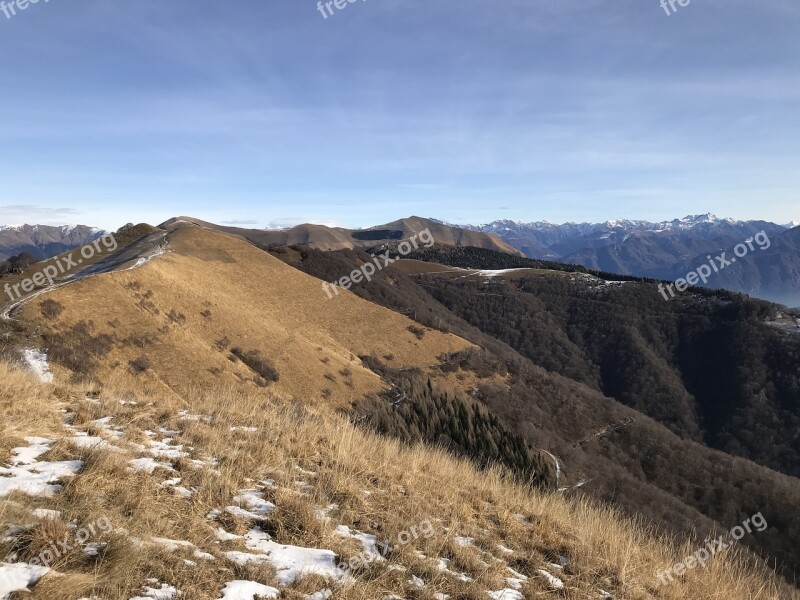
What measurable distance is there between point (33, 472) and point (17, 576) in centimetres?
226

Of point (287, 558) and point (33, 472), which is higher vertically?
point (33, 472)

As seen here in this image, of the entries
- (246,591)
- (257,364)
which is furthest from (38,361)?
(246,591)

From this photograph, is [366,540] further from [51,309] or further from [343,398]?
[343,398]

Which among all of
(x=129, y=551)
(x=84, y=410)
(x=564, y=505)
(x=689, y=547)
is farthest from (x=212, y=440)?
(x=689, y=547)

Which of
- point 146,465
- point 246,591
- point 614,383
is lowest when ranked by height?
point 614,383

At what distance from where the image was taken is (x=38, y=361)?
19.7 m

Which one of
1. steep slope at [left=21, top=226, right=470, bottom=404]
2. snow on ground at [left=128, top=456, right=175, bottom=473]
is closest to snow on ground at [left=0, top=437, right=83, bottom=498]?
snow on ground at [left=128, top=456, right=175, bottom=473]

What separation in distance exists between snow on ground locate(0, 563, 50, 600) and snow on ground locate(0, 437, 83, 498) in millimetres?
1328

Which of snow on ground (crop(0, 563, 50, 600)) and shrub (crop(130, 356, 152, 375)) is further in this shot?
shrub (crop(130, 356, 152, 375))

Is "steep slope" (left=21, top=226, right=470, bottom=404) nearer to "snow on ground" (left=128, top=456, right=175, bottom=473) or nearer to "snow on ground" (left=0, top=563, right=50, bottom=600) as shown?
"snow on ground" (left=128, top=456, right=175, bottom=473)

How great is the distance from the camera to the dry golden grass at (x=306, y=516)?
13.1 feet

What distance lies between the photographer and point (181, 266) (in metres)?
39.6

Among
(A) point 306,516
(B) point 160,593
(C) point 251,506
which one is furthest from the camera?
(C) point 251,506

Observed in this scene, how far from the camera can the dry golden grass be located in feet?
13.1
